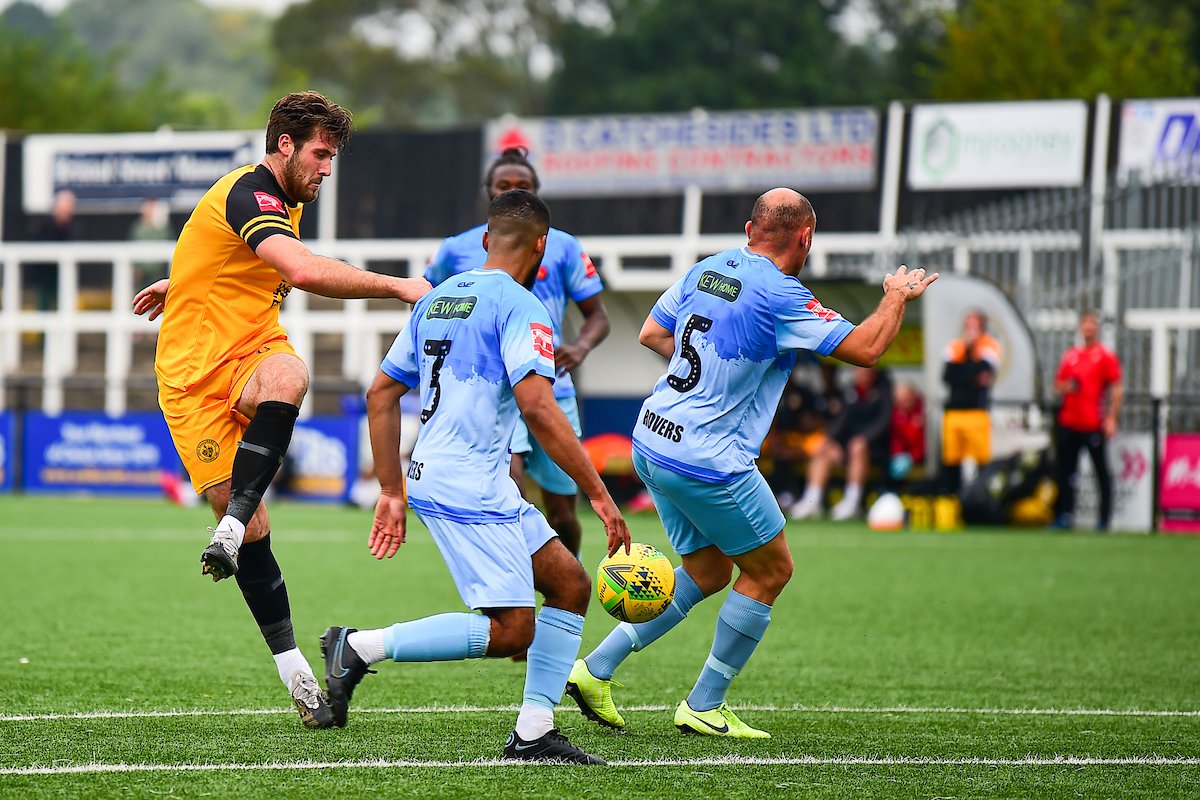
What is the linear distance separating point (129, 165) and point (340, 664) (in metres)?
21.1

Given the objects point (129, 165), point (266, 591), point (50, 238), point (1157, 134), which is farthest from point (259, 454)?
point (50, 238)

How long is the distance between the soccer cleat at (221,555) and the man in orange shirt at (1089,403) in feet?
41.6

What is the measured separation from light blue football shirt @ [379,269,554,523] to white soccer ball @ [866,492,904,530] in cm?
1270

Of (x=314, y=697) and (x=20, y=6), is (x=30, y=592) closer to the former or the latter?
(x=314, y=697)

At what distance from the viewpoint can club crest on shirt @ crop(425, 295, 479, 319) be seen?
5.35 m

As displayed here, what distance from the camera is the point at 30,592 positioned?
11.1m

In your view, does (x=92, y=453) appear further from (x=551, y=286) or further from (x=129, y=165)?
(x=551, y=286)

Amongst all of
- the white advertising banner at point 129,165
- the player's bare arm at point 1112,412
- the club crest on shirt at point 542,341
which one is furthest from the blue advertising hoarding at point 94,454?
the club crest on shirt at point 542,341

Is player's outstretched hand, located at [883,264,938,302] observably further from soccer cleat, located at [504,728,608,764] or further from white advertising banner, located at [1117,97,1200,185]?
white advertising banner, located at [1117,97,1200,185]

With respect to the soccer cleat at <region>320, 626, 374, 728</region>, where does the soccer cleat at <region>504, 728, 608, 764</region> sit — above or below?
below

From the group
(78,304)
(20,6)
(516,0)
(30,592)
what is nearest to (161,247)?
(78,304)

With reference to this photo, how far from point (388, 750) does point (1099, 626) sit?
19.0 ft

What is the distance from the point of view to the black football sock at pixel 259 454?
19.2ft

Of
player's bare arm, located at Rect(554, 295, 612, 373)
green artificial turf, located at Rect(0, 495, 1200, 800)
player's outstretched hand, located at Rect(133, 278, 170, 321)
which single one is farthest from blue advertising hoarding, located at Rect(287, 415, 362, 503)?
player's outstretched hand, located at Rect(133, 278, 170, 321)
